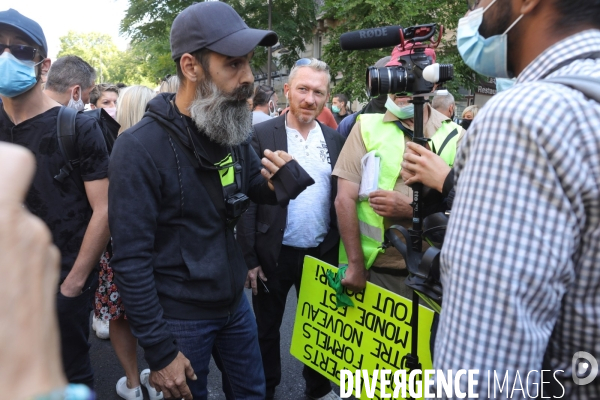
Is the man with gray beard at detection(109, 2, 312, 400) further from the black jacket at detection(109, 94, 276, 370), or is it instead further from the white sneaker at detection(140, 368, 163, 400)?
the white sneaker at detection(140, 368, 163, 400)

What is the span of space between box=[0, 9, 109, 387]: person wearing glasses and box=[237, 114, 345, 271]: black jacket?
96 centimetres

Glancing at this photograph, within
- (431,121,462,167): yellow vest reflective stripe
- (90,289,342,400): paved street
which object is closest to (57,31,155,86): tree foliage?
(90,289,342,400): paved street

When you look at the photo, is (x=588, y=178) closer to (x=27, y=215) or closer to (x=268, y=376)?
(x=27, y=215)

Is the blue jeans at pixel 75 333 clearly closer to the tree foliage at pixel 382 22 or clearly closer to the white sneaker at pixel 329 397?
the white sneaker at pixel 329 397

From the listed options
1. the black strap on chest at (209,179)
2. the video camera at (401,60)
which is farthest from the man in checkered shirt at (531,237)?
the black strap on chest at (209,179)

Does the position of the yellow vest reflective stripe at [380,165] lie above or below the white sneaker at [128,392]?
above

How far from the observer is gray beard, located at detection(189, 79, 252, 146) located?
2.04 metres

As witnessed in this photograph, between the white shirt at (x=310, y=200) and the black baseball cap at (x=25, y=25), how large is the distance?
1526mm

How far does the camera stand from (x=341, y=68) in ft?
52.1

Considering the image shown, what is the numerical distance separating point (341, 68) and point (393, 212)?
14025 mm

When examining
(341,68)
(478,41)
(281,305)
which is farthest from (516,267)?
(341,68)

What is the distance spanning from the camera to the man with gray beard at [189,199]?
1.87 m

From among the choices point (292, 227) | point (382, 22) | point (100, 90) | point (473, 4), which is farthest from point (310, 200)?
point (382, 22)

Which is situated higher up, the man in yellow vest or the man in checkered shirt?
the man in checkered shirt
